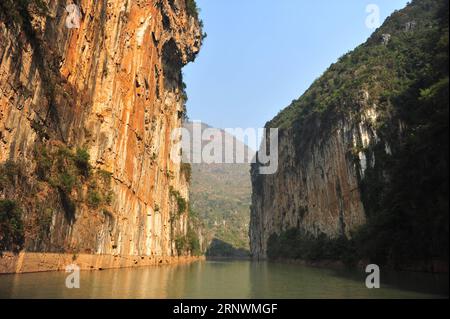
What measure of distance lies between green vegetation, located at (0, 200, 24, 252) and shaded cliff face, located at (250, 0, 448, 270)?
58.2 ft

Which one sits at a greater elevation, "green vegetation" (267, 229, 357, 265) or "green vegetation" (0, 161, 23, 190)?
"green vegetation" (0, 161, 23, 190)

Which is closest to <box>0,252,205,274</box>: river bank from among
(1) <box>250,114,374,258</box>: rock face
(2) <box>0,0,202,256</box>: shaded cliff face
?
(2) <box>0,0,202,256</box>: shaded cliff face

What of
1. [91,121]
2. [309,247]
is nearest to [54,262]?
[91,121]

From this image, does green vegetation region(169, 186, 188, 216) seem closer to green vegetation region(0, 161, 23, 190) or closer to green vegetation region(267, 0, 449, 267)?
green vegetation region(267, 0, 449, 267)

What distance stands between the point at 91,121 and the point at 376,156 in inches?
1122

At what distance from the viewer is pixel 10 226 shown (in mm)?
18391

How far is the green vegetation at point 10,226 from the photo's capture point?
18.0 metres

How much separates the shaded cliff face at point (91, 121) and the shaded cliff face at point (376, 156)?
1912cm

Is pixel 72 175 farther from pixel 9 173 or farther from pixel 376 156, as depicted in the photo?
pixel 376 156

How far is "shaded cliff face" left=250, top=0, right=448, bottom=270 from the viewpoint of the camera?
18.4 m

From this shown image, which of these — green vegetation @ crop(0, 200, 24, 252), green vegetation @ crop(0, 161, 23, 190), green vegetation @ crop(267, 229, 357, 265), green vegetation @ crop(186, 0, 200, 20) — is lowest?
green vegetation @ crop(267, 229, 357, 265)
